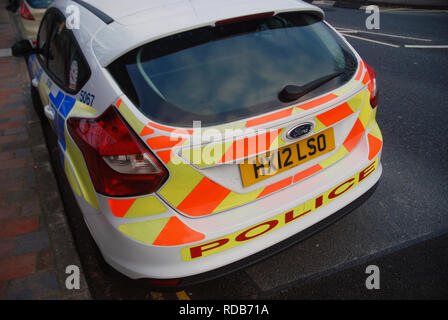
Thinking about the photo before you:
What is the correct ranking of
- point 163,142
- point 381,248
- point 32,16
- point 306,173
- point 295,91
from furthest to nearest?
point 32,16, point 381,248, point 306,173, point 295,91, point 163,142

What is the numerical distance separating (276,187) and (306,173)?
0.64 ft

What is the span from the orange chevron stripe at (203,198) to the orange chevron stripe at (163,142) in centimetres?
21

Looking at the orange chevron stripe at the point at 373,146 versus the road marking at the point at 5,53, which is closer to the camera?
the orange chevron stripe at the point at 373,146

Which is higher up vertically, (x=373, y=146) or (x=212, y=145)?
(x=212, y=145)

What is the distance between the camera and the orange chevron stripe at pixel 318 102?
5.67ft

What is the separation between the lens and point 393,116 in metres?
4.25

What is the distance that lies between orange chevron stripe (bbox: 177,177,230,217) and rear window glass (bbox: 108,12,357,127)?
280mm

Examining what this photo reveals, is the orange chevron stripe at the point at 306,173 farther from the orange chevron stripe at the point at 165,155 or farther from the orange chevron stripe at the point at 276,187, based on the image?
the orange chevron stripe at the point at 165,155

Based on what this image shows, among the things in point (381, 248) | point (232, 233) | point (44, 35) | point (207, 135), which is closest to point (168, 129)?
point (207, 135)

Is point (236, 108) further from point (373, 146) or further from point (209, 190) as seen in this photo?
point (373, 146)

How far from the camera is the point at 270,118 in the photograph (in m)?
1.64

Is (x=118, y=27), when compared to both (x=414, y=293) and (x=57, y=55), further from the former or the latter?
(x=414, y=293)

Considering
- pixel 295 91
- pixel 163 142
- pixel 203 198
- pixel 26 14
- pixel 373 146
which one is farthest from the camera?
pixel 26 14

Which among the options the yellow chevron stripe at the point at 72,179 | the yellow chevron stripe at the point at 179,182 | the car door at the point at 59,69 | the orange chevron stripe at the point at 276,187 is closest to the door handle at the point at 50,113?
the car door at the point at 59,69
